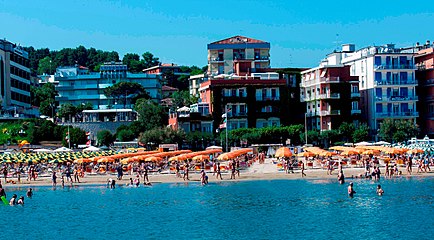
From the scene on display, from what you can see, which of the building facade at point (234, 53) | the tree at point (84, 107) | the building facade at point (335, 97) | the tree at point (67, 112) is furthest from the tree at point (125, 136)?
the building facade at point (234, 53)

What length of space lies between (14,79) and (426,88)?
59.7m

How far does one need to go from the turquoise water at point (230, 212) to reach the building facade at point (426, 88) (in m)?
36.9

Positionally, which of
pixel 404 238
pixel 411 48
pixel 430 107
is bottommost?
pixel 404 238

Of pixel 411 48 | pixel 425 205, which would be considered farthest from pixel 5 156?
pixel 411 48

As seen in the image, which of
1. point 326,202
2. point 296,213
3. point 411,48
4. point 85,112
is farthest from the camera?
point 85,112

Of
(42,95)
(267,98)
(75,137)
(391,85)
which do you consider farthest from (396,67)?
(42,95)

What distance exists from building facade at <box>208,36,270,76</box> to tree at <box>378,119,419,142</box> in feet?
108

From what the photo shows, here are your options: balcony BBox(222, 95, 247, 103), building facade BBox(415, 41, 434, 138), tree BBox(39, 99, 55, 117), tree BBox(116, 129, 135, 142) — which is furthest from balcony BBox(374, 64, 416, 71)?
tree BBox(39, 99, 55, 117)

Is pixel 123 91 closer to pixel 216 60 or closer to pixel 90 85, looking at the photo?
pixel 90 85

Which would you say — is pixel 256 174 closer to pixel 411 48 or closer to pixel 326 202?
pixel 326 202

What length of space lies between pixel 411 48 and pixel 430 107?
1286 centimetres

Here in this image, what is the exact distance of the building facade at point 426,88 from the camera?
9194 cm

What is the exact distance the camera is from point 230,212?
4472 centimetres

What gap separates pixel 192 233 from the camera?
1490 inches
